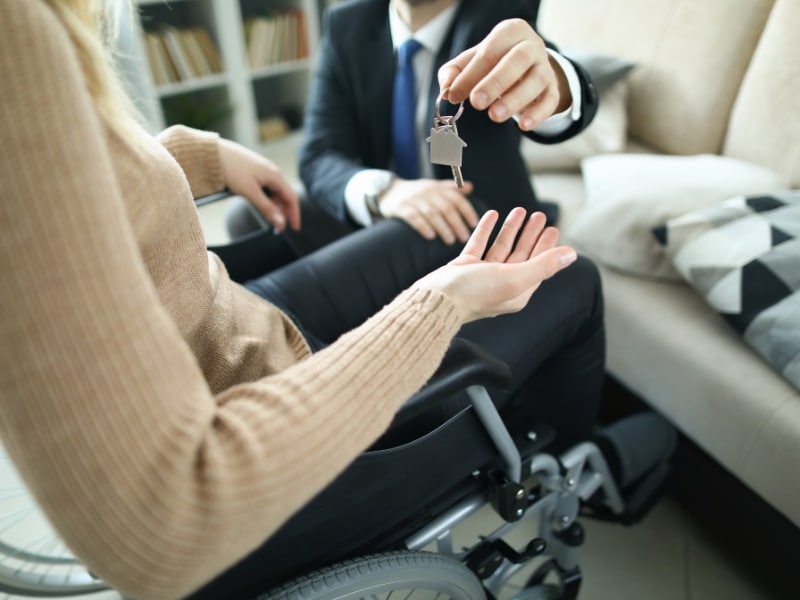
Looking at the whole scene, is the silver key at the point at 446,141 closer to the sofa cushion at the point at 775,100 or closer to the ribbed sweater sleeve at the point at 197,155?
the ribbed sweater sleeve at the point at 197,155

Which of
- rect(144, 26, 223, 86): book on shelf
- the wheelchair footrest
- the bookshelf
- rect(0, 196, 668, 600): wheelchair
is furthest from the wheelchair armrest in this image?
rect(144, 26, 223, 86): book on shelf

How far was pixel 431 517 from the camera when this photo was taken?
0.66 m

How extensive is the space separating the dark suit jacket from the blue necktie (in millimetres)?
23

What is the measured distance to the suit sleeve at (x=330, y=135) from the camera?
3.32 feet

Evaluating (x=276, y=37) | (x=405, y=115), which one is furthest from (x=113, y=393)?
(x=276, y=37)

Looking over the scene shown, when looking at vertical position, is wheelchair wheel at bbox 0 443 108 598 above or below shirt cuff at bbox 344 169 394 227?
below

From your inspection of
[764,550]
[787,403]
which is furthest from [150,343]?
[764,550]

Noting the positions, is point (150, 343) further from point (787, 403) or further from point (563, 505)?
point (787, 403)

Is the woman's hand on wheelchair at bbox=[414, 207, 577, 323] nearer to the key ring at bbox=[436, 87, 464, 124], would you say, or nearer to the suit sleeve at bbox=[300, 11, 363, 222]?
the key ring at bbox=[436, 87, 464, 124]

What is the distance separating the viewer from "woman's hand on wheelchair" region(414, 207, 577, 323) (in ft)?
1.68

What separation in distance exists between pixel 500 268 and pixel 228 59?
2.09m

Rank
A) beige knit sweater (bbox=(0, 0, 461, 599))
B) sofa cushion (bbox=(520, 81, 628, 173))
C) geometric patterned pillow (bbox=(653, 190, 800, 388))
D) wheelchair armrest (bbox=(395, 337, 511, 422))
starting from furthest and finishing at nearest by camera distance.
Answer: sofa cushion (bbox=(520, 81, 628, 173)) → geometric patterned pillow (bbox=(653, 190, 800, 388)) → wheelchair armrest (bbox=(395, 337, 511, 422)) → beige knit sweater (bbox=(0, 0, 461, 599))

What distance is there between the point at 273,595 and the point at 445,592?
20 cm

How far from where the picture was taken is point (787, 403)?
0.78 metres
